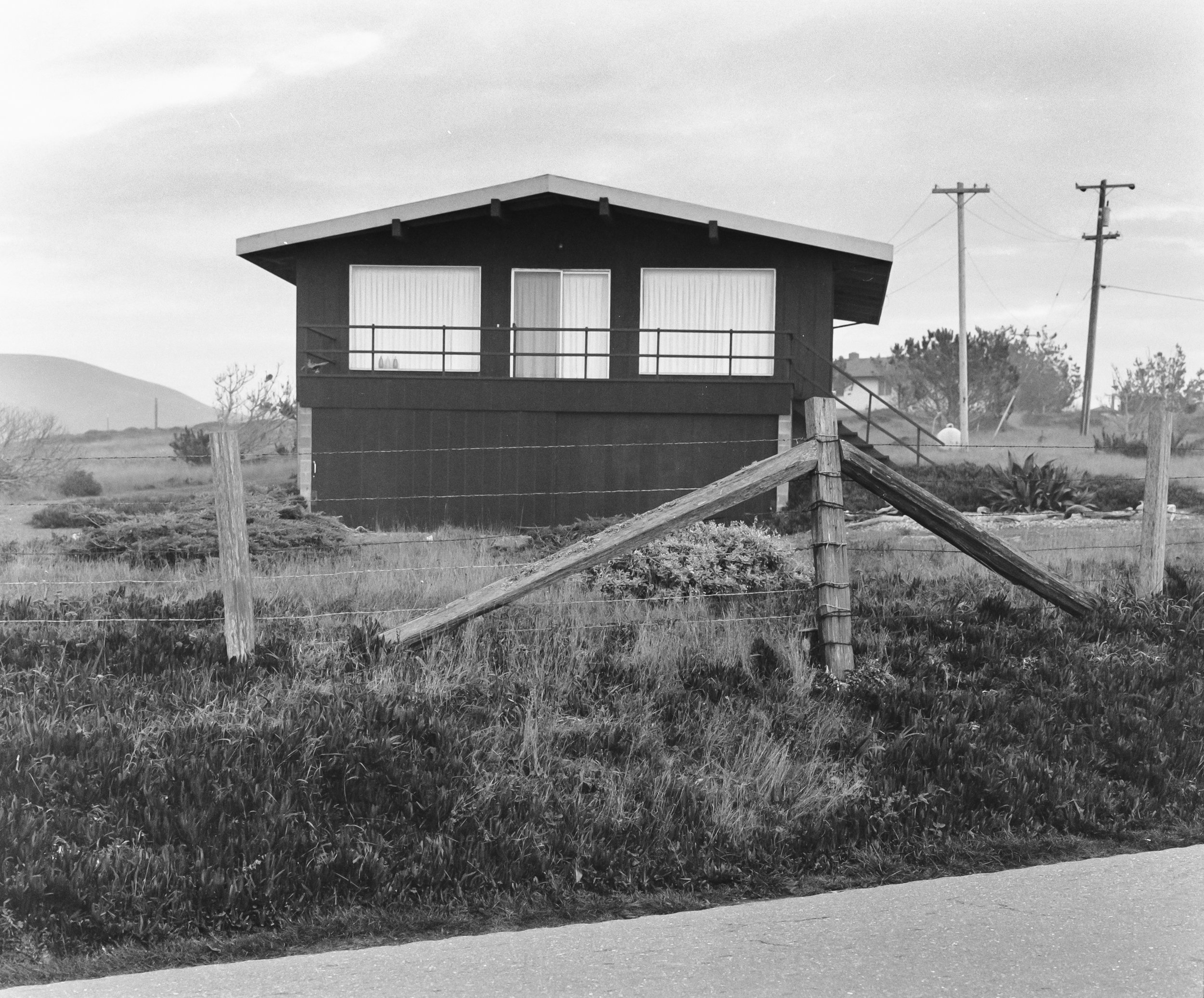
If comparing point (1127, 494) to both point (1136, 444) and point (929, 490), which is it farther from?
point (1136, 444)

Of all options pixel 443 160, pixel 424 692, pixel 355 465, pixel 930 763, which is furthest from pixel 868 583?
pixel 443 160

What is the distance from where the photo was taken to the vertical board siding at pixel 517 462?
18.8 m

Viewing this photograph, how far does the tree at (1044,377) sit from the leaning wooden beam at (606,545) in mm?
64847

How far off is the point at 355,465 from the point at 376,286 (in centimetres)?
341

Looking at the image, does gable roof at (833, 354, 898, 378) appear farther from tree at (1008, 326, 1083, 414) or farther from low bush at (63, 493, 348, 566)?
low bush at (63, 493, 348, 566)

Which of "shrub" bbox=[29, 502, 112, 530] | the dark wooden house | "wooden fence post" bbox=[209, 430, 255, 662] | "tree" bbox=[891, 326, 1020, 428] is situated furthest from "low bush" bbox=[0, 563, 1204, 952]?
"tree" bbox=[891, 326, 1020, 428]

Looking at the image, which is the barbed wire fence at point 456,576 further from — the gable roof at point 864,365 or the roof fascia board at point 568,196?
the gable roof at point 864,365

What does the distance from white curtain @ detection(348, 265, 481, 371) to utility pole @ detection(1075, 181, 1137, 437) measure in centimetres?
2807

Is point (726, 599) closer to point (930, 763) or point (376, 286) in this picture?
point (930, 763)

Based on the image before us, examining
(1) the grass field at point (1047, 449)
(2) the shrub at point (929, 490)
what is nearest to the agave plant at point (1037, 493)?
(2) the shrub at point (929, 490)

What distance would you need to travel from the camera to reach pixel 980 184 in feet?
129

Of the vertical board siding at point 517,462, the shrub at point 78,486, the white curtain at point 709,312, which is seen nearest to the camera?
the vertical board siding at point 517,462

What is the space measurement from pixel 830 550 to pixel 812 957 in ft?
10.7

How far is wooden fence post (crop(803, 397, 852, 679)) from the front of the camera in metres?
6.85
